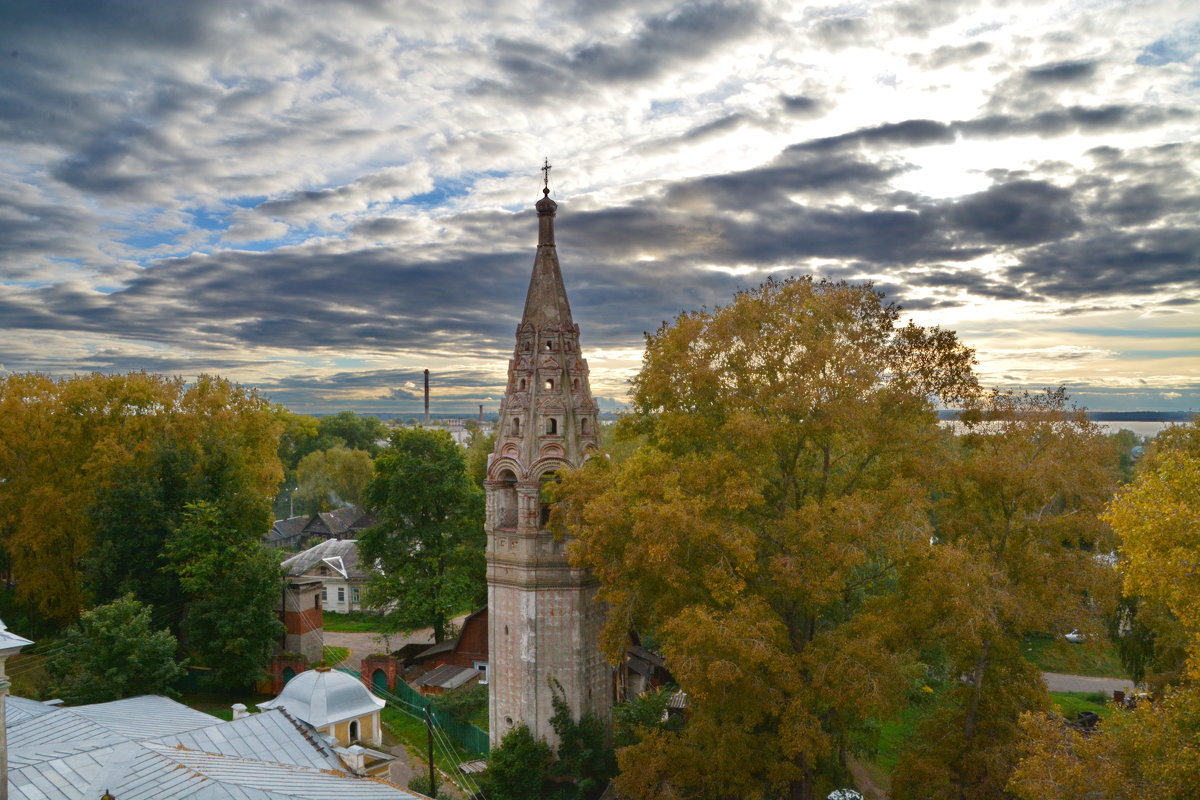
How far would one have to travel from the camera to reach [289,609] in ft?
111

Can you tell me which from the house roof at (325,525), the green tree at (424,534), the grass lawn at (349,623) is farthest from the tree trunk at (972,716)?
the house roof at (325,525)

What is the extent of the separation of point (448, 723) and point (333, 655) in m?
12.4

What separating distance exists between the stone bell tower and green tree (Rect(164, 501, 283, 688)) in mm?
12790

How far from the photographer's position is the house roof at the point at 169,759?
1191cm

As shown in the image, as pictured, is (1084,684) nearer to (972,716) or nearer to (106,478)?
(972,716)

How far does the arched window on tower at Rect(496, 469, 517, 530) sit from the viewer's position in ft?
74.8

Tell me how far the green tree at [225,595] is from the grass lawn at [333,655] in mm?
4441

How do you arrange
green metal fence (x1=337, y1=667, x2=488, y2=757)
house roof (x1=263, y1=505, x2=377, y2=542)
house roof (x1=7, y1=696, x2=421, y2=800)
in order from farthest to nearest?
house roof (x1=263, y1=505, x2=377, y2=542), green metal fence (x1=337, y1=667, x2=488, y2=757), house roof (x1=7, y1=696, x2=421, y2=800)

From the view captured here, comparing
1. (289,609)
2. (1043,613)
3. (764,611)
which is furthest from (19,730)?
(1043,613)

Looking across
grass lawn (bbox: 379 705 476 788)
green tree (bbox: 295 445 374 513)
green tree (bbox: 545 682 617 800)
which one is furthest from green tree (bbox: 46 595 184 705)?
green tree (bbox: 295 445 374 513)

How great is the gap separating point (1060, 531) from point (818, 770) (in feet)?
29.8

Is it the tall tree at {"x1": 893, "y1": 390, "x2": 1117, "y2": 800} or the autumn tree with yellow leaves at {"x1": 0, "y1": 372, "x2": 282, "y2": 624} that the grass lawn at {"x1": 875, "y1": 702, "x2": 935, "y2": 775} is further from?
the autumn tree with yellow leaves at {"x1": 0, "y1": 372, "x2": 282, "y2": 624}

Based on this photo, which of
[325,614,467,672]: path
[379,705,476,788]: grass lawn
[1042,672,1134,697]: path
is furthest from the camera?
[325,614,467,672]: path

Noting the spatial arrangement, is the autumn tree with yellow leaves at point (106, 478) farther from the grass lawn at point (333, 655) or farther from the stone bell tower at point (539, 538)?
the stone bell tower at point (539, 538)
